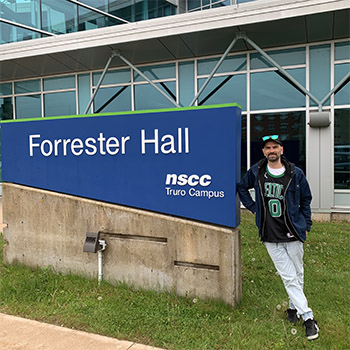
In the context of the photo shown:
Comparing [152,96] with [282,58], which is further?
[152,96]

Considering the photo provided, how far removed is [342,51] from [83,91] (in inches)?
297

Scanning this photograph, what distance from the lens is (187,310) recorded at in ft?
11.1

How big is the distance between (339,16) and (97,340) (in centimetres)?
775

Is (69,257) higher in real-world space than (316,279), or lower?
higher

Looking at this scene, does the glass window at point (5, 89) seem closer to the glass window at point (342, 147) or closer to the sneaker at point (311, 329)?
the glass window at point (342, 147)

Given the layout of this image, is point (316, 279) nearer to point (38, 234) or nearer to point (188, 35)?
point (38, 234)

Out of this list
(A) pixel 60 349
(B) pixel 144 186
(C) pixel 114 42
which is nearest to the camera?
(A) pixel 60 349

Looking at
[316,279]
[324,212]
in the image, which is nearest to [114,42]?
[324,212]

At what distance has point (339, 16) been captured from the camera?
24.0 ft

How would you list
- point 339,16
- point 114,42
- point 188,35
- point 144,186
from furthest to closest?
point 114,42 < point 188,35 < point 339,16 < point 144,186

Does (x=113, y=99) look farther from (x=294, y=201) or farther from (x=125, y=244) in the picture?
(x=294, y=201)

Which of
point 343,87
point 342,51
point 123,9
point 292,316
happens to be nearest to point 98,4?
point 123,9

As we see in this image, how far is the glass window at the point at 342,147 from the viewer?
837cm

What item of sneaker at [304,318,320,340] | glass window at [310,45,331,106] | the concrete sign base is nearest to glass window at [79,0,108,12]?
glass window at [310,45,331,106]
